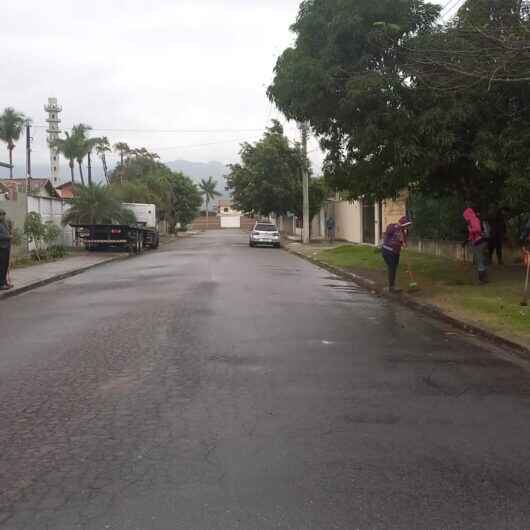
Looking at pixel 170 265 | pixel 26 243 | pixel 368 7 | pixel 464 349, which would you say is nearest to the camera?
pixel 464 349

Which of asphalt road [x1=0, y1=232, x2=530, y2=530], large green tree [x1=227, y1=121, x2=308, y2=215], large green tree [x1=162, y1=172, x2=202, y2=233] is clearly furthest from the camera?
large green tree [x1=162, y1=172, x2=202, y2=233]

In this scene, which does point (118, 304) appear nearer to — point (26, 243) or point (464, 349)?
point (464, 349)

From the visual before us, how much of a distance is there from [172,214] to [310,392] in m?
64.3

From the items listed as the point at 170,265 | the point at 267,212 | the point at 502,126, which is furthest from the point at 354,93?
the point at 267,212

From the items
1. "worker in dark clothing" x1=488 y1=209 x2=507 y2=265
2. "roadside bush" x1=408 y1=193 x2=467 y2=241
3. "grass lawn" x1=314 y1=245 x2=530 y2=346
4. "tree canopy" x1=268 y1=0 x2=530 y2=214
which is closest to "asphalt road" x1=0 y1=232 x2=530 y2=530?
"grass lawn" x1=314 y1=245 x2=530 y2=346

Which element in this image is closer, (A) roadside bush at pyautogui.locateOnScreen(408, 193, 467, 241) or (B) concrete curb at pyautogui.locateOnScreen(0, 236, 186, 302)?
(B) concrete curb at pyautogui.locateOnScreen(0, 236, 186, 302)

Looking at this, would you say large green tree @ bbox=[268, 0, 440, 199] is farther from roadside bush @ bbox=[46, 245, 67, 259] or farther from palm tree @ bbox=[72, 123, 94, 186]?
palm tree @ bbox=[72, 123, 94, 186]

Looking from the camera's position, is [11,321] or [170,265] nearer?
[11,321]

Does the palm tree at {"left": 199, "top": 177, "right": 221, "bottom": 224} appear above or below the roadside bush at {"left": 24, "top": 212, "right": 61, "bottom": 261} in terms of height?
above

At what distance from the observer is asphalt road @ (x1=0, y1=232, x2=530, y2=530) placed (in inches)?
144

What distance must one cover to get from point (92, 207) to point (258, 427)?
2897 cm

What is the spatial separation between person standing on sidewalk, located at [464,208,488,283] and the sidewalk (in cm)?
986

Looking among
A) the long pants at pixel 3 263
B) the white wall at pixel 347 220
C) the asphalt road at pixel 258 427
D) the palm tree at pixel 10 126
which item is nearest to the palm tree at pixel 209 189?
the palm tree at pixel 10 126

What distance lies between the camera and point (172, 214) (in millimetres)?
69188
